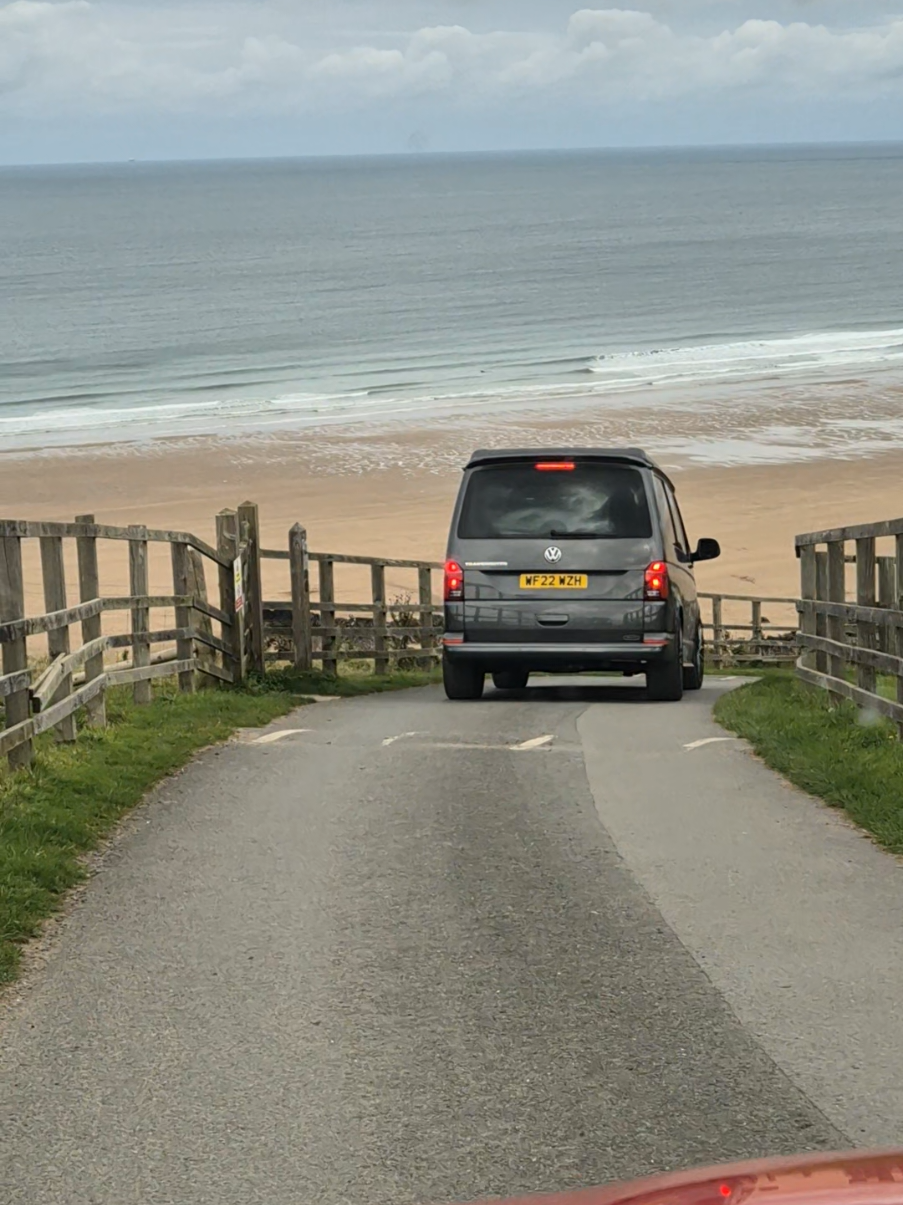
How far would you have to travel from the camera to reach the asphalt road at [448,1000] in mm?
4289

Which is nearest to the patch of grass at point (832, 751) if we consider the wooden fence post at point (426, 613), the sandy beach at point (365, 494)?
the wooden fence post at point (426, 613)

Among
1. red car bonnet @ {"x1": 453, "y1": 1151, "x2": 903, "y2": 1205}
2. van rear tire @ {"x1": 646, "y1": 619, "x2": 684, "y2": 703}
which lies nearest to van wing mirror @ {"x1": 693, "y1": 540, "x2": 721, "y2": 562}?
van rear tire @ {"x1": 646, "y1": 619, "x2": 684, "y2": 703}

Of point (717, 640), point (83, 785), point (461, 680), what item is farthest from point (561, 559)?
point (717, 640)

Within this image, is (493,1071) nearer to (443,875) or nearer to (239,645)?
(443,875)

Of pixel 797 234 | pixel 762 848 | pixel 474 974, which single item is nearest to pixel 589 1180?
pixel 474 974

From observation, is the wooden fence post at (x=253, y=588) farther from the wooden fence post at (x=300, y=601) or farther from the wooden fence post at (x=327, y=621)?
the wooden fence post at (x=327, y=621)

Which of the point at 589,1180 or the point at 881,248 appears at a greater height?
the point at 881,248

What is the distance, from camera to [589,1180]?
409 centimetres

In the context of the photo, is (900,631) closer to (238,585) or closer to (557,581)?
(557,581)

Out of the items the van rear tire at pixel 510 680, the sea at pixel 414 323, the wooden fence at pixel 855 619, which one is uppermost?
the sea at pixel 414 323

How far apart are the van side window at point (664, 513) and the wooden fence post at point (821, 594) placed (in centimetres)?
158

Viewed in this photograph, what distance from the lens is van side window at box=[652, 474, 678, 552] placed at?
46.4 ft

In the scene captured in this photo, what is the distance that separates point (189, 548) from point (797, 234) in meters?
146

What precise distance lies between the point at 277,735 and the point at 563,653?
3.04m
